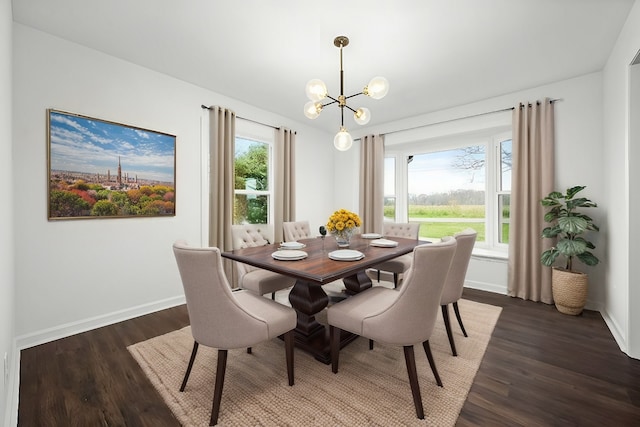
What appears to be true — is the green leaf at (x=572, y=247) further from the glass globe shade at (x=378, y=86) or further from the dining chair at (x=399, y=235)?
the glass globe shade at (x=378, y=86)

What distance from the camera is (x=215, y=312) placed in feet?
4.70

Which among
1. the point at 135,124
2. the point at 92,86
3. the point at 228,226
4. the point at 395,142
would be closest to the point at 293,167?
the point at 228,226

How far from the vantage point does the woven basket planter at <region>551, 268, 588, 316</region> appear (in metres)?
2.75

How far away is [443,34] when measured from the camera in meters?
2.26

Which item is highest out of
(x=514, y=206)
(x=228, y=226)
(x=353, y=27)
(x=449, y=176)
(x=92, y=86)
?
(x=353, y=27)

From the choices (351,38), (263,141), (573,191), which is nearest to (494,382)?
(573,191)

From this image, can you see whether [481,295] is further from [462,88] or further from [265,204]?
[265,204]

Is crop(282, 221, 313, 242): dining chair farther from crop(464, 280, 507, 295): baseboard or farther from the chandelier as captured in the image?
crop(464, 280, 507, 295): baseboard

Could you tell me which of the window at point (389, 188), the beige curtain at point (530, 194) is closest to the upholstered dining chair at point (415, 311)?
the beige curtain at point (530, 194)

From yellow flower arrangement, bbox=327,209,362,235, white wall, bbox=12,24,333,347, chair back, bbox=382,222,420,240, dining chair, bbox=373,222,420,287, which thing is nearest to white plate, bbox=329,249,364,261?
yellow flower arrangement, bbox=327,209,362,235

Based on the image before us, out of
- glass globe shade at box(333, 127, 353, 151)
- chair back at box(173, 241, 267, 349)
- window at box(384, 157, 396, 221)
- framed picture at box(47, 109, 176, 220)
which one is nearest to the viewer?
chair back at box(173, 241, 267, 349)

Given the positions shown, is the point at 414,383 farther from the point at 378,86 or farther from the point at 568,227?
the point at 568,227

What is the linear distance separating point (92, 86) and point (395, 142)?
13.1ft

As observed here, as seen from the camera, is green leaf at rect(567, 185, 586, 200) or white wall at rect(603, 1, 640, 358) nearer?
white wall at rect(603, 1, 640, 358)
